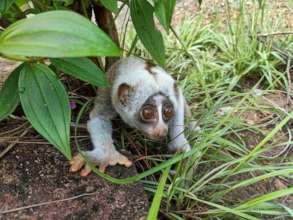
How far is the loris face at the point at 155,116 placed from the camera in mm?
2170

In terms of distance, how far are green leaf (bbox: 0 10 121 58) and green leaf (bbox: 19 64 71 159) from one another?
0.29 meters

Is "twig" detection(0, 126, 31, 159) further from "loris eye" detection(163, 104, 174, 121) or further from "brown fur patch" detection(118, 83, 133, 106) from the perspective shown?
"loris eye" detection(163, 104, 174, 121)

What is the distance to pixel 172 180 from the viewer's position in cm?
219

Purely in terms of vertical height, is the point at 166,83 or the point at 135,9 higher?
the point at 135,9

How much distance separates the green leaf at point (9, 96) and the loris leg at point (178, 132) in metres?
0.83

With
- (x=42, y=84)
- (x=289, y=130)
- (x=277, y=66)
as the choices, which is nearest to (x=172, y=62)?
(x=277, y=66)

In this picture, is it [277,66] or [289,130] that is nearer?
[289,130]

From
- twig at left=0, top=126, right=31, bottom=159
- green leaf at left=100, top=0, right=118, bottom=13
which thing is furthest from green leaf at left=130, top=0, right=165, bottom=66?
twig at left=0, top=126, right=31, bottom=159

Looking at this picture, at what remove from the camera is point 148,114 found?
2191 millimetres

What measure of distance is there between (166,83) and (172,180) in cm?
42

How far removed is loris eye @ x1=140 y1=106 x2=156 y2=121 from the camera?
2.19 m

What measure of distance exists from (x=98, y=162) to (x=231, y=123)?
2.12 feet

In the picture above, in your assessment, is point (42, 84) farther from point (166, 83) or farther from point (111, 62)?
point (111, 62)

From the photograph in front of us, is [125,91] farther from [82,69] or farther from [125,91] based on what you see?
[82,69]
